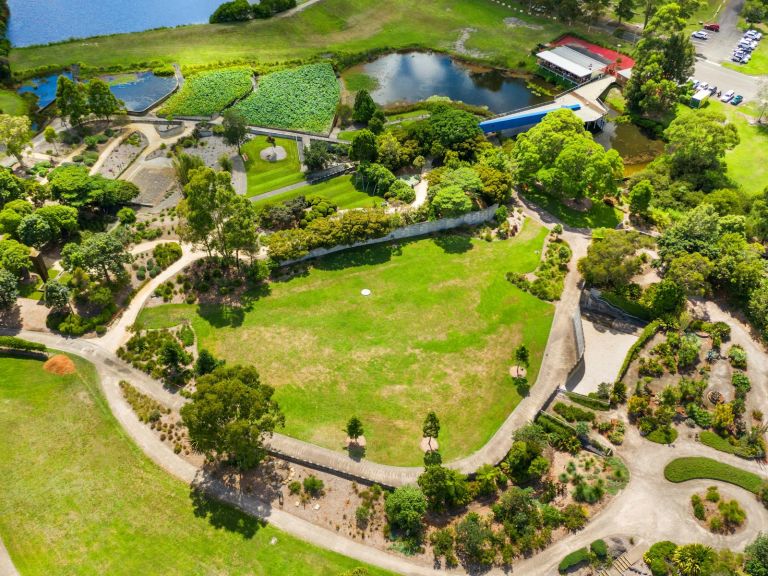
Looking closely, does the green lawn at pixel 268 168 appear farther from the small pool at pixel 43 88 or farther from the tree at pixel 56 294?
the small pool at pixel 43 88

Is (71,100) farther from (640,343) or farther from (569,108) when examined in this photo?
(640,343)

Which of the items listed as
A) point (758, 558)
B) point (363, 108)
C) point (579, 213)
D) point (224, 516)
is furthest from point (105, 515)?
point (363, 108)

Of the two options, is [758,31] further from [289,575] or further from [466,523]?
[289,575]

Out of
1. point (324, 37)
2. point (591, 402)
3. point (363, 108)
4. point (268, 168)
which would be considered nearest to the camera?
point (591, 402)

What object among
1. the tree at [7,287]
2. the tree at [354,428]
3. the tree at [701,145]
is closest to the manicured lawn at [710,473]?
the tree at [354,428]

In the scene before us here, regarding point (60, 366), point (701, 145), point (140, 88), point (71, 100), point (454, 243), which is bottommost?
point (60, 366)

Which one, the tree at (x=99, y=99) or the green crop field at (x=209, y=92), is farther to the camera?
the green crop field at (x=209, y=92)
